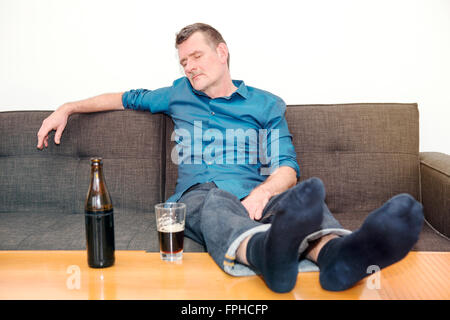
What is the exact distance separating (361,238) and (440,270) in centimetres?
29

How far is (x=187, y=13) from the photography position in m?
2.10

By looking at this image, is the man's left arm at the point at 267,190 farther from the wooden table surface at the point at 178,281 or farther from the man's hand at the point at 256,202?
the wooden table surface at the point at 178,281

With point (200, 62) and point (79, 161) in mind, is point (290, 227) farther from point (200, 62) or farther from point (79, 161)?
point (79, 161)

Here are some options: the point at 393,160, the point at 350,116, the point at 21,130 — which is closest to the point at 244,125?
the point at 350,116

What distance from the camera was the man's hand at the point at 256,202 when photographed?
1316 millimetres

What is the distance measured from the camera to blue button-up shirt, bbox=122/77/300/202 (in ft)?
5.36

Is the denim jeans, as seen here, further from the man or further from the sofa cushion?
the sofa cushion

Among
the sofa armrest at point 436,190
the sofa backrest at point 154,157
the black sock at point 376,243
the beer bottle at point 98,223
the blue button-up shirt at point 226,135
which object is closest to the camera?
the black sock at point 376,243

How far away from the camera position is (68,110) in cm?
178

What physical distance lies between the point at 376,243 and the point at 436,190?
1.00m

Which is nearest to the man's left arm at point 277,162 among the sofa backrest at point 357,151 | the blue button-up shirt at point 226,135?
the blue button-up shirt at point 226,135

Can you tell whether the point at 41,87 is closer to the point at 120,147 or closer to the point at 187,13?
the point at 120,147

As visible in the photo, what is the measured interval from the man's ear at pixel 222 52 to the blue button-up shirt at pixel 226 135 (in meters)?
0.14

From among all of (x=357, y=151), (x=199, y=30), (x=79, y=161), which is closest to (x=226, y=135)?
(x=199, y=30)
